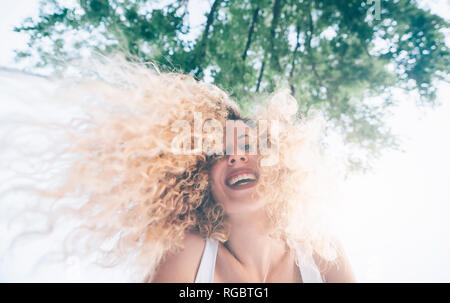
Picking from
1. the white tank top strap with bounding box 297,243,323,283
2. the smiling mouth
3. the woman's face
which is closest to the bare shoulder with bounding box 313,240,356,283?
the white tank top strap with bounding box 297,243,323,283

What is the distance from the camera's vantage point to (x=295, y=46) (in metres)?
3.86

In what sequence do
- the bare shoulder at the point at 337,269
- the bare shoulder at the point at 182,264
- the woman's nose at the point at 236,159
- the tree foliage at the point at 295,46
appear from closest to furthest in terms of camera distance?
the bare shoulder at the point at 182,264, the bare shoulder at the point at 337,269, the woman's nose at the point at 236,159, the tree foliage at the point at 295,46

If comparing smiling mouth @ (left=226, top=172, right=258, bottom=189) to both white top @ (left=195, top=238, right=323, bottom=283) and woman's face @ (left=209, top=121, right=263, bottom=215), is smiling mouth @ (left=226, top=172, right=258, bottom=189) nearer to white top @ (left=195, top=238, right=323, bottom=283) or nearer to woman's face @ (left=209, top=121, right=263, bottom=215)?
woman's face @ (left=209, top=121, right=263, bottom=215)

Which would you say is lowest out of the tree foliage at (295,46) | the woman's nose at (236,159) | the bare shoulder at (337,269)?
the bare shoulder at (337,269)

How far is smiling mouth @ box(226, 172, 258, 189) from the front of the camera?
179 cm

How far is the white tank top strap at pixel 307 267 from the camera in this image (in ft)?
5.50

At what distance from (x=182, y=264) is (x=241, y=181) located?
2.37 ft

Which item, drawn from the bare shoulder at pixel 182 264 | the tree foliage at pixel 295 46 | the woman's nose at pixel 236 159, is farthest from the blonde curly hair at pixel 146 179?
the tree foliage at pixel 295 46

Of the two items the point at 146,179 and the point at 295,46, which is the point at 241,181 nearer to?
the point at 146,179

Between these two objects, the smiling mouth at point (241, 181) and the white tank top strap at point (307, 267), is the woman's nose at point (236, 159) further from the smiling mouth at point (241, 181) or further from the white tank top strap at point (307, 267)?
the white tank top strap at point (307, 267)

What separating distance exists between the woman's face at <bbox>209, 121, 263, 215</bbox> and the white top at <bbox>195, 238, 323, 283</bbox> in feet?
0.97

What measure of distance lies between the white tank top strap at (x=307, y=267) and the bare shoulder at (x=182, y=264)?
75 centimetres
